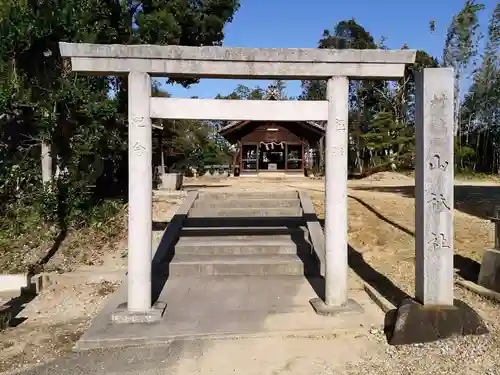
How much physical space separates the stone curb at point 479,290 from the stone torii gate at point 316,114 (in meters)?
1.31

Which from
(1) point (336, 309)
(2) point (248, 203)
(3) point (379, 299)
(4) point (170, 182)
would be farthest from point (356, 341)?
(4) point (170, 182)

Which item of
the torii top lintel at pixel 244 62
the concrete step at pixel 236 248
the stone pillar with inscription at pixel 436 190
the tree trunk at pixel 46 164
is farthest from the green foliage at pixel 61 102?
the stone pillar with inscription at pixel 436 190

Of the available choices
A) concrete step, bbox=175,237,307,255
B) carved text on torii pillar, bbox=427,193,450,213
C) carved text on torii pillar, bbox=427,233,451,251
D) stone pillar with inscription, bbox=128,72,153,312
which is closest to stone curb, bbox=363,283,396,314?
carved text on torii pillar, bbox=427,233,451,251

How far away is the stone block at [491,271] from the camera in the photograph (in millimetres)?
6272

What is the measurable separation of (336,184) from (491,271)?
270cm

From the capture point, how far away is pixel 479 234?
9.25 metres

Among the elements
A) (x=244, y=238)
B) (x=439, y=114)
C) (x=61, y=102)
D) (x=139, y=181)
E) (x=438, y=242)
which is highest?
(x=61, y=102)

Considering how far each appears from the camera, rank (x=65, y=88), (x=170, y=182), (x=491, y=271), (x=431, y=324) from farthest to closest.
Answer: (x=170, y=182) < (x=65, y=88) < (x=491, y=271) < (x=431, y=324)

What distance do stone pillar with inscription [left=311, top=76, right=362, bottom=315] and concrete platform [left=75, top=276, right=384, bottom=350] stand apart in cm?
42

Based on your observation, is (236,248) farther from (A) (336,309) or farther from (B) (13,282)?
(B) (13,282)

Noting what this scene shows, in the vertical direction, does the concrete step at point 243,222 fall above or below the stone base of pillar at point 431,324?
above

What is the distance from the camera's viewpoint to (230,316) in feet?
18.9

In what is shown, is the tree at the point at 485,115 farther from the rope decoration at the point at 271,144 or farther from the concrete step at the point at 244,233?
the concrete step at the point at 244,233

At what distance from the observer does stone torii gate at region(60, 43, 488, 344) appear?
17.0ft
